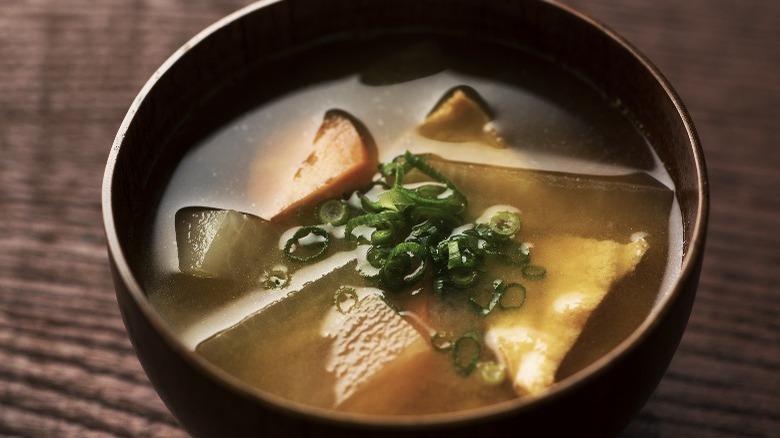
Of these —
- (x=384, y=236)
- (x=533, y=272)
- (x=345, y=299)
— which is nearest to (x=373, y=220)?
(x=384, y=236)

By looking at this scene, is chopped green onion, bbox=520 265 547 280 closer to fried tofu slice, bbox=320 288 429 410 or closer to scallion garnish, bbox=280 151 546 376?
scallion garnish, bbox=280 151 546 376

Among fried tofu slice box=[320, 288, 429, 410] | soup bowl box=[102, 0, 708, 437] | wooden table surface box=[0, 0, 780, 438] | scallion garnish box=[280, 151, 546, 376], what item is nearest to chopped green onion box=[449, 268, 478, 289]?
scallion garnish box=[280, 151, 546, 376]

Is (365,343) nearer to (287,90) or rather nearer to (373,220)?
(373,220)

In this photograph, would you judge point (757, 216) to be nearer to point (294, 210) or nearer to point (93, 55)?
point (294, 210)

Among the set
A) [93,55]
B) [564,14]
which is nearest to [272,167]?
[564,14]

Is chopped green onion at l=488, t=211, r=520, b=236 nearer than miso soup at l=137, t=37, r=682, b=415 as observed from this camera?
No

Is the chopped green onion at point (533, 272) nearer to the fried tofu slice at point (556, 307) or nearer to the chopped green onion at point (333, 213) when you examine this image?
the fried tofu slice at point (556, 307)

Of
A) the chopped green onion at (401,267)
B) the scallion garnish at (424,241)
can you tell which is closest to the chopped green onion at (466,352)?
the scallion garnish at (424,241)
